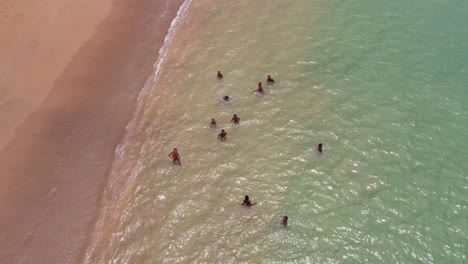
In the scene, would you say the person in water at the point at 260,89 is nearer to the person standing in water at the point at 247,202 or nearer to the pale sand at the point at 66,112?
the pale sand at the point at 66,112

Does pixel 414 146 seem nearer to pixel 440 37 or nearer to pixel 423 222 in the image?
pixel 423 222

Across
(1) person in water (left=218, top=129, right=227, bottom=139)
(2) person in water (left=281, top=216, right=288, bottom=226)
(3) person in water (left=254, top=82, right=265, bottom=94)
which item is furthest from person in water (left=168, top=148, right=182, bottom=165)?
(3) person in water (left=254, top=82, right=265, bottom=94)

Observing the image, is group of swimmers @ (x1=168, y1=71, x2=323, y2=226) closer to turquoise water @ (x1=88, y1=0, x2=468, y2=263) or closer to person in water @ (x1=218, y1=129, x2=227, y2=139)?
person in water @ (x1=218, y1=129, x2=227, y2=139)

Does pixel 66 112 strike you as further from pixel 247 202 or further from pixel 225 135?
pixel 247 202

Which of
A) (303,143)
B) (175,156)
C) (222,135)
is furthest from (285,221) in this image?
(175,156)

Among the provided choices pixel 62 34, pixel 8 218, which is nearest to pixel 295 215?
pixel 8 218
